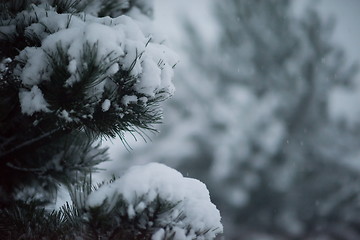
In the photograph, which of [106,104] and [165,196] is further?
[106,104]

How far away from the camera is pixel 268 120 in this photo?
6.48 meters

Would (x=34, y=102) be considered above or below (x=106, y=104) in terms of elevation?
below

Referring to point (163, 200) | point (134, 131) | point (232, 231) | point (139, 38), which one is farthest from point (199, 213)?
point (232, 231)

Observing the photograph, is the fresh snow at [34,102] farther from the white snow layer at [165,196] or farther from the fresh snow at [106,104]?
the white snow layer at [165,196]

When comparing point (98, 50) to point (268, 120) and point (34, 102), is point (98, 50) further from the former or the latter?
point (268, 120)

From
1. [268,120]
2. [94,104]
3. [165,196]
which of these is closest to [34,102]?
[94,104]

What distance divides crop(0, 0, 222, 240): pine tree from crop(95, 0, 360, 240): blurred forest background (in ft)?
14.8

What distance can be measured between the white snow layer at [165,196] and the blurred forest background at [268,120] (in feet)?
15.4

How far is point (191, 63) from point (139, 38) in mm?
6185

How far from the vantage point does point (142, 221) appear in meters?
0.84

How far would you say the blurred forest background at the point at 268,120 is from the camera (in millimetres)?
5910

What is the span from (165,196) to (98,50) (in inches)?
15.6

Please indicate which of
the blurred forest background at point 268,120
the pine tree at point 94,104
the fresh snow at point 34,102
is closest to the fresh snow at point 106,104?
the pine tree at point 94,104

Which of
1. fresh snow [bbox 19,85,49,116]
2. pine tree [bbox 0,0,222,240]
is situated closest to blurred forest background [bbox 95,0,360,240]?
pine tree [bbox 0,0,222,240]
